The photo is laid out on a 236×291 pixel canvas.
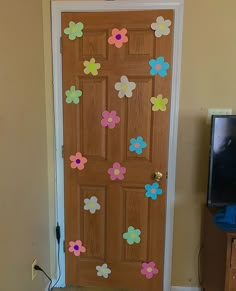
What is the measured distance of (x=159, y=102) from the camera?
2246 mm

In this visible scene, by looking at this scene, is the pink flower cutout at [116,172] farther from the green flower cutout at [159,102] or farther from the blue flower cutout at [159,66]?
the blue flower cutout at [159,66]

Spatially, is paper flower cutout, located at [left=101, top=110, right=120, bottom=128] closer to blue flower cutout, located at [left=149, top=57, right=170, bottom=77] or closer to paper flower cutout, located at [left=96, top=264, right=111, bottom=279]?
blue flower cutout, located at [left=149, top=57, right=170, bottom=77]

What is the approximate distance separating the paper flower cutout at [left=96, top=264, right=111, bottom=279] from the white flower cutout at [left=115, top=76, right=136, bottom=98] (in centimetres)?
135

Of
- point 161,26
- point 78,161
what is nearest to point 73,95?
point 78,161

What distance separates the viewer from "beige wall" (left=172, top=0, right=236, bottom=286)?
2.14m

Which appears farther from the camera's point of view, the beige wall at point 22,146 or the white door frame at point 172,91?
the white door frame at point 172,91

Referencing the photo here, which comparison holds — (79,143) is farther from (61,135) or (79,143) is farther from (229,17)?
(229,17)

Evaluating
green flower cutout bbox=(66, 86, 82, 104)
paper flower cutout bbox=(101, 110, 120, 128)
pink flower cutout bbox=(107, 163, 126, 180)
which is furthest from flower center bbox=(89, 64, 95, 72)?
pink flower cutout bbox=(107, 163, 126, 180)

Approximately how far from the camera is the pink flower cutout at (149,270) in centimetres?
246

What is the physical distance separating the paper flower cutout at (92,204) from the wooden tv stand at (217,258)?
2.65ft

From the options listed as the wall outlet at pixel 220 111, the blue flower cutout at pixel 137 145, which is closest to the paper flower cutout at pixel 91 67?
the blue flower cutout at pixel 137 145

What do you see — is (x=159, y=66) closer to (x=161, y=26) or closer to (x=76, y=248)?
(x=161, y=26)

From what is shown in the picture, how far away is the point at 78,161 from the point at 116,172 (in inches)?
11.8

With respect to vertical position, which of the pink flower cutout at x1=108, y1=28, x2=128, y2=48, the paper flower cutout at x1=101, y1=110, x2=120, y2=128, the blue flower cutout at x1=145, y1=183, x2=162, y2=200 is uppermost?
the pink flower cutout at x1=108, y1=28, x2=128, y2=48
